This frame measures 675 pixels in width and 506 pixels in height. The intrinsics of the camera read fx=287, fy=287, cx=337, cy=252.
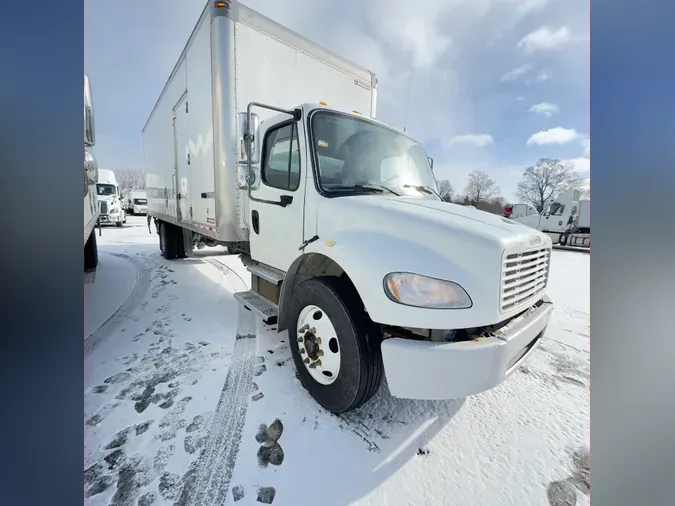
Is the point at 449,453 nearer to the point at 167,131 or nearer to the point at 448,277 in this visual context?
the point at 448,277

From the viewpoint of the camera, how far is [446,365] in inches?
65.1

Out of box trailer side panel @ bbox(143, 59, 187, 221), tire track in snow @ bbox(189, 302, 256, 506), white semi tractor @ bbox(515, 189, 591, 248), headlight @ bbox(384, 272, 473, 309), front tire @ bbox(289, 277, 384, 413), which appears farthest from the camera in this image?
white semi tractor @ bbox(515, 189, 591, 248)

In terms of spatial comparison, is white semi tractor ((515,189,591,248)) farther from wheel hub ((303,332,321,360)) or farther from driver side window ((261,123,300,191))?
wheel hub ((303,332,321,360))

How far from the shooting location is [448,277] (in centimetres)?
170

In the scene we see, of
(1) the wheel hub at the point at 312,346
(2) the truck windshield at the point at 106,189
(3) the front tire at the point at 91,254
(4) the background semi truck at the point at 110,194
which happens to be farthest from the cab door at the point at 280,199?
(2) the truck windshield at the point at 106,189

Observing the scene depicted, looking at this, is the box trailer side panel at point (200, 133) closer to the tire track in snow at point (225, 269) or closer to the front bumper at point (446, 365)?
the tire track in snow at point (225, 269)

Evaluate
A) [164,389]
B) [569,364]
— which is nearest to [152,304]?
[164,389]

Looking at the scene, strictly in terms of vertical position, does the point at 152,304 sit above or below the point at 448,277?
below

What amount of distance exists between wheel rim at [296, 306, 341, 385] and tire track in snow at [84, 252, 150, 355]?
2.49 metres

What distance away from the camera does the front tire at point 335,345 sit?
6.55 feet

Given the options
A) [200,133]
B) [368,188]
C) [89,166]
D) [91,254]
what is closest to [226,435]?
[368,188]

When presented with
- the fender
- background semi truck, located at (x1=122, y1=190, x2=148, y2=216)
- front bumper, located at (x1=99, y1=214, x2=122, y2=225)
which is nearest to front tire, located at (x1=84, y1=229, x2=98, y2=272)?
the fender

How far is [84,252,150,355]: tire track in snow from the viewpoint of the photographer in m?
3.38
